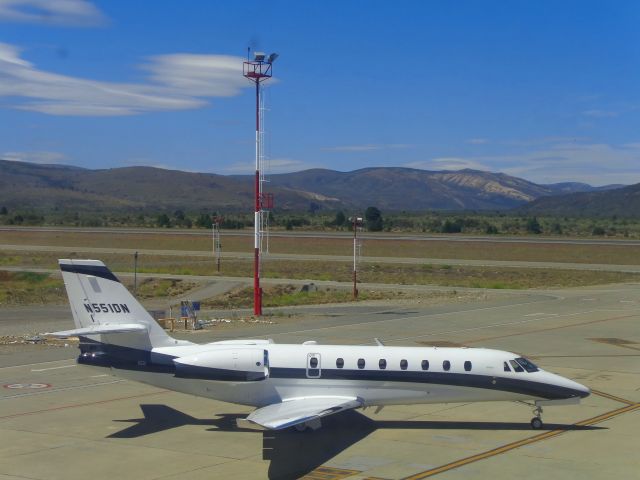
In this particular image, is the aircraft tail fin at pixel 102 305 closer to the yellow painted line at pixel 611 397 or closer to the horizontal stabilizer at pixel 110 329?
the horizontal stabilizer at pixel 110 329

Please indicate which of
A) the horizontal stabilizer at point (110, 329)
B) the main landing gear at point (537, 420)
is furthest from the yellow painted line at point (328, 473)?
the horizontal stabilizer at point (110, 329)

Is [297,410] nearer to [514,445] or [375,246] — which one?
[514,445]

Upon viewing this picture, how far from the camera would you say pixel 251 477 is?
21.4m

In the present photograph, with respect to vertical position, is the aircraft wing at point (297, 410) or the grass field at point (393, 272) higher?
the grass field at point (393, 272)

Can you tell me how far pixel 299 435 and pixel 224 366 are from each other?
2982 millimetres

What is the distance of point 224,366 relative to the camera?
25.8m

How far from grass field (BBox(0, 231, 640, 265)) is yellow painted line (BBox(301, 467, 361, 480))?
85.9m

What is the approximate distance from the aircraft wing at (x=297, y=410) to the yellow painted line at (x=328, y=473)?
5.09 ft

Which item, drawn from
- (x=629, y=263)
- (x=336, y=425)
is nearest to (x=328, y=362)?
(x=336, y=425)

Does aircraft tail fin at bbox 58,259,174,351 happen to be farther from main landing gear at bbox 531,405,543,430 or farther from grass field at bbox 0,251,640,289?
grass field at bbox 0,251,640,289

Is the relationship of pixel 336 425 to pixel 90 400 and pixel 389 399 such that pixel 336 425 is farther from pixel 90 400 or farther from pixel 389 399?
pixel 90 400

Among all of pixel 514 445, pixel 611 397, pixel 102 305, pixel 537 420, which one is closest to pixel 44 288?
pixel 102 305

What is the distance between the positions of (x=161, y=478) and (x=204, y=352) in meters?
5.53

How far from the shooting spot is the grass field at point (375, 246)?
353ft
